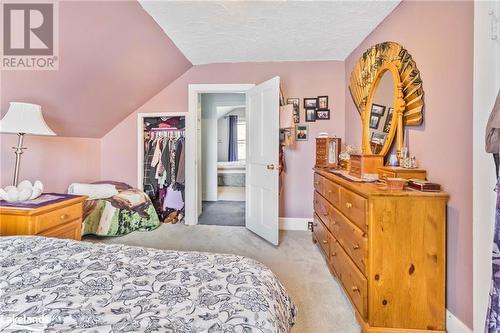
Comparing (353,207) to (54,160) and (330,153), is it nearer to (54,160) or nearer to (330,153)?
(330,153)

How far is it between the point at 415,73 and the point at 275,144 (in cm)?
146

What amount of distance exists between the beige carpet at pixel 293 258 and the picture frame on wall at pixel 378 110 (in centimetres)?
149

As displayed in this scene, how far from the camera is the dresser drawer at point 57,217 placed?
5.78 ft

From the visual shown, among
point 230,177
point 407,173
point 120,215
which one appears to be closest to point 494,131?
point 407,173

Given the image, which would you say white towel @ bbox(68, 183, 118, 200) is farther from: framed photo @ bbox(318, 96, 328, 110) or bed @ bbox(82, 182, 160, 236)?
framed photo @ bbox(318, 96, 328, 110)

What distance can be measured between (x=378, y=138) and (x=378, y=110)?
25cm

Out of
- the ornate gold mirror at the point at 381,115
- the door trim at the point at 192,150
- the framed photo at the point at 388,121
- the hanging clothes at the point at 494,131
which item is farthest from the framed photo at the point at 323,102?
the hanging clothes at the point at 494,131

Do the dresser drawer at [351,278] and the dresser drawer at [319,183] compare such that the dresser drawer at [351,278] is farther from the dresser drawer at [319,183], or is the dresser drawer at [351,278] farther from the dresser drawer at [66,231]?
the dresser drawer at [66,231]

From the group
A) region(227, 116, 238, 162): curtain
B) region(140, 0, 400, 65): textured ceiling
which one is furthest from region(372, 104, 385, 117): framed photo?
region(227, 116, 238, 162): curtain

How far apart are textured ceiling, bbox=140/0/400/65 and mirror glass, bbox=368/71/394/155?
0.67 m

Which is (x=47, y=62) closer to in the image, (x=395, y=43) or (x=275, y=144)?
(x=275, y=144)

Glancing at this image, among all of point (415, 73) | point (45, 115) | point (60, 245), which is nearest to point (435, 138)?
point (415, 73)

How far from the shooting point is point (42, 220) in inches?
70.0

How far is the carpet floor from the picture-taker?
3863mm
